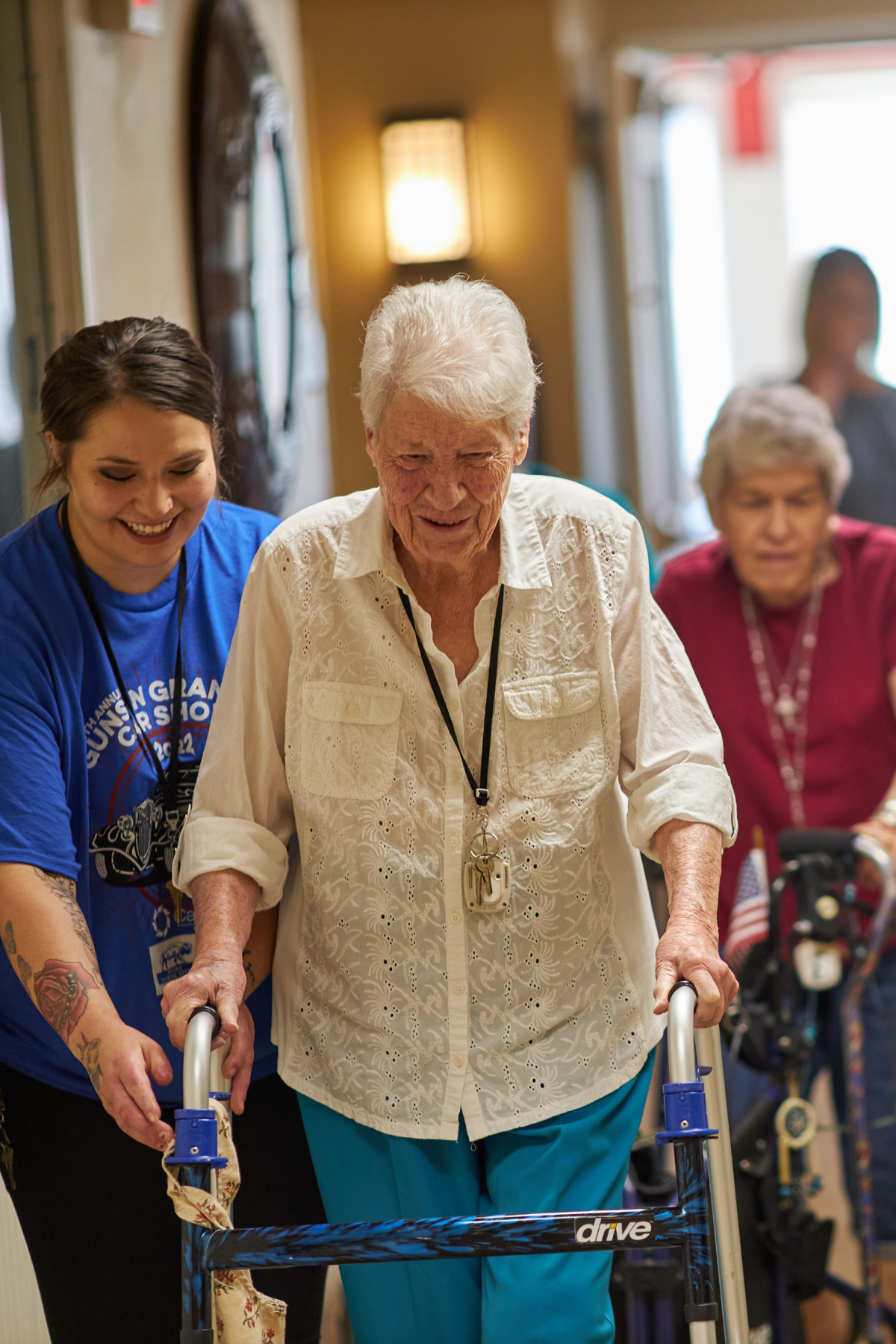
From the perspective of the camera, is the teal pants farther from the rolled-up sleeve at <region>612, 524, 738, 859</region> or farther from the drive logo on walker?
the rolled-up sleeve at <region>612, 524, 738, 859</region>

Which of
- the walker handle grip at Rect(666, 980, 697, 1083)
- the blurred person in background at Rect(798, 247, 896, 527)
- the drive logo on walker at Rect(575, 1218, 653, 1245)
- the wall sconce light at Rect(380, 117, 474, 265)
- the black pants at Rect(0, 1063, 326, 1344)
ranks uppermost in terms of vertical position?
the wall sconce light at Rect(380, 117, 474, 265)

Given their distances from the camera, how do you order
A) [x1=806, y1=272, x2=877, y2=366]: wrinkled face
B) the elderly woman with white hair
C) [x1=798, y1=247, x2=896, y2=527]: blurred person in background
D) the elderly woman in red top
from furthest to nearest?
[x1=806, y1=272, x2=877, y2=366]: wrinkled face, [x1=798, y1=247, x2=896, y2=527]: blurred person in background, the elderly woman in red top, the elderly woman with white hair

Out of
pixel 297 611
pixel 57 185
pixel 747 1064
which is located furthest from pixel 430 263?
pixel 297 611

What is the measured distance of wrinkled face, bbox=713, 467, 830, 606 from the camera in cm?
309

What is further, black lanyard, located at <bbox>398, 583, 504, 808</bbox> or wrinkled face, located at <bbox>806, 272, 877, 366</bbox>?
wrinkled face, located at <bbox>806, 272, 877, 366</bbox>

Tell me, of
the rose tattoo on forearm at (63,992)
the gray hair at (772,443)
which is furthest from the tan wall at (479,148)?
the rose tattoo on forearm at (63,992)

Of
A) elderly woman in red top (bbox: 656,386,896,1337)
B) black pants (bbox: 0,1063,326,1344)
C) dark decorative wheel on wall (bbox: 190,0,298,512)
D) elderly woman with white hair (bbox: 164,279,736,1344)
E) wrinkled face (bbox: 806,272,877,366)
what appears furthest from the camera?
wrinkled face (bbox: 806,272,877,366)

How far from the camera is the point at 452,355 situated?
1506mm

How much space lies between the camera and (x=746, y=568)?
312 centimetres

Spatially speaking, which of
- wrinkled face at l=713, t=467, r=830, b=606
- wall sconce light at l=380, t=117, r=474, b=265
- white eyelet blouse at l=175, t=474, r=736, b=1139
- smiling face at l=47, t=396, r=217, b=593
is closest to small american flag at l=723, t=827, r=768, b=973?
wrinkled face at l=713, t=467, r=830, b=606

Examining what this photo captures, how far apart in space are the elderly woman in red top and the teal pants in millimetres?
1381

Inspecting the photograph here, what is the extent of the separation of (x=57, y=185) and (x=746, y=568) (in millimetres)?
1557

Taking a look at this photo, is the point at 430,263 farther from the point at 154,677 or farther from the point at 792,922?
the point at 154,677

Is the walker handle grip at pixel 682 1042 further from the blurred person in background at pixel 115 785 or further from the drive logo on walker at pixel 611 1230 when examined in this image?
the blurred person in background at pixel 115 785
